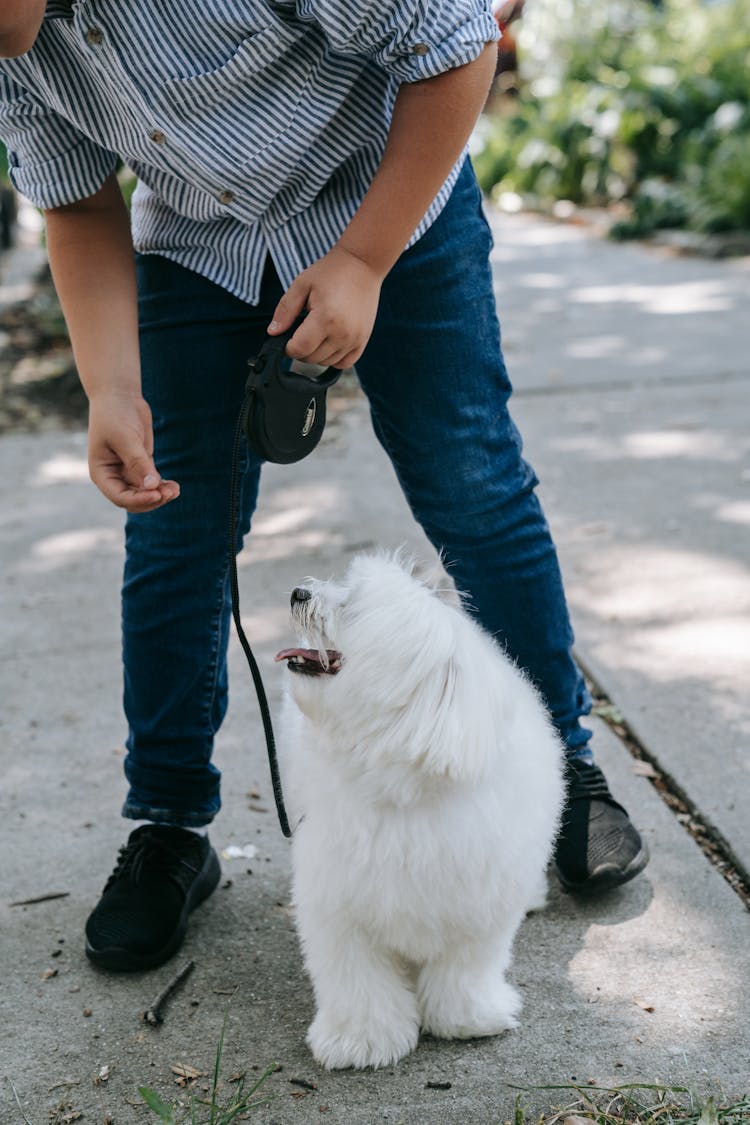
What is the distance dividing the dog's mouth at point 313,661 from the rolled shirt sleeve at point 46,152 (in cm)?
88

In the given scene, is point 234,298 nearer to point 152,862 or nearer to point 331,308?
point 331,308

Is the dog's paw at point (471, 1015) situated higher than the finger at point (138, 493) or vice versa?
the finger at point (138, 493)

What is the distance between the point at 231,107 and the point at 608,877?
149 centimetres

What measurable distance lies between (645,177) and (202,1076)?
1090 centimetres

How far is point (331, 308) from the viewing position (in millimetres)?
1762

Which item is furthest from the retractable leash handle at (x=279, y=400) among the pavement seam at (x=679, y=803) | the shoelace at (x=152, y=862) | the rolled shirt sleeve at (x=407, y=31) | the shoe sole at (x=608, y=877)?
the pavement seam at (x=679, y=803)

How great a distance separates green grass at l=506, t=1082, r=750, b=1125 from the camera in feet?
5.66

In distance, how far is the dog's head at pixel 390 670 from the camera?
5.57ft

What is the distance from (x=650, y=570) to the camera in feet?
12.3

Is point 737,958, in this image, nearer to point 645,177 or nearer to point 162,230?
point 162,230

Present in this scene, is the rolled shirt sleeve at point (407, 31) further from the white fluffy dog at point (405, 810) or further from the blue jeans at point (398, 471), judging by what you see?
the white fluffy dog at point (405, 810)

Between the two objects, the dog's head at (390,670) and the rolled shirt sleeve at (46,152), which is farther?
the rolled shirt sleeve at (46,152)

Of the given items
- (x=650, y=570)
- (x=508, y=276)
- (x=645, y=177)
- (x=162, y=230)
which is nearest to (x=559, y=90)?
(x=645, y=177)

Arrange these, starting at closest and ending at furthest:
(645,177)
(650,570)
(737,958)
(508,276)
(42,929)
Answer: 1. (737,958)
2. (42,929)
3. (650,570)
4. (508,276)
5. (645,177)
